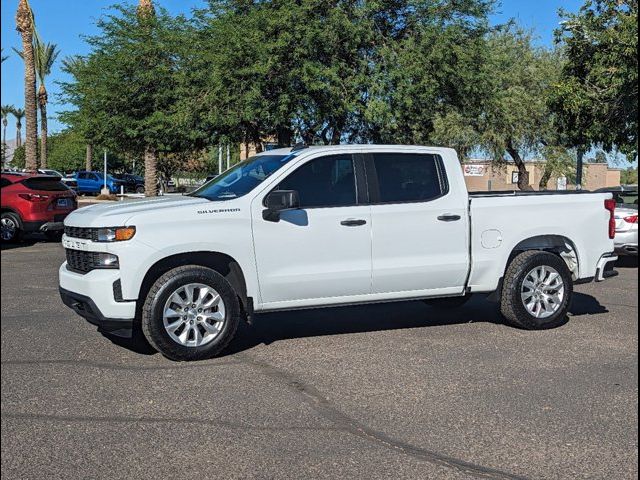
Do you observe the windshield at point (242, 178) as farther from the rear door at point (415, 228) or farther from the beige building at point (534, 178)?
the beige building at point (534, 178)

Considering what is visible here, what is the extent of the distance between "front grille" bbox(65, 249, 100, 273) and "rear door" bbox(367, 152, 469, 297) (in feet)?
8.11

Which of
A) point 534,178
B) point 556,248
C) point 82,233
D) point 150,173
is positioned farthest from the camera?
point 534,178

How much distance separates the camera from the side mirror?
20.3ft

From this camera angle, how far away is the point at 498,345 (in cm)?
682

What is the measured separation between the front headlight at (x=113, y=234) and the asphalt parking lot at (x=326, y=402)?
75 cm

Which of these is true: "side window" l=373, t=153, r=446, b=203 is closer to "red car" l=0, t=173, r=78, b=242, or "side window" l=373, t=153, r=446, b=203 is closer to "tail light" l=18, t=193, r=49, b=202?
"red car" l=0, t=173, r=78, b=242

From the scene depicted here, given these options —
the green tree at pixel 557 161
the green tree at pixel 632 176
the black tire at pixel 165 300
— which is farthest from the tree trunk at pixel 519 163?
the black tire at pixel 165 300

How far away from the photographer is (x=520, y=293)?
7.45 metres

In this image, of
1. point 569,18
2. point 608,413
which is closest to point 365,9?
point 569,18

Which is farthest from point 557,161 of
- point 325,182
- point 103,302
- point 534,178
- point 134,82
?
point 534,178

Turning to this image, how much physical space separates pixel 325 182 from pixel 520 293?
233cm

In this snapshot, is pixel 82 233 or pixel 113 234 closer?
pixel 113 234

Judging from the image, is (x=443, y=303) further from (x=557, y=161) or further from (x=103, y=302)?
(x=557, y=161)

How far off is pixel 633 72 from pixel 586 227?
9.01 meters
